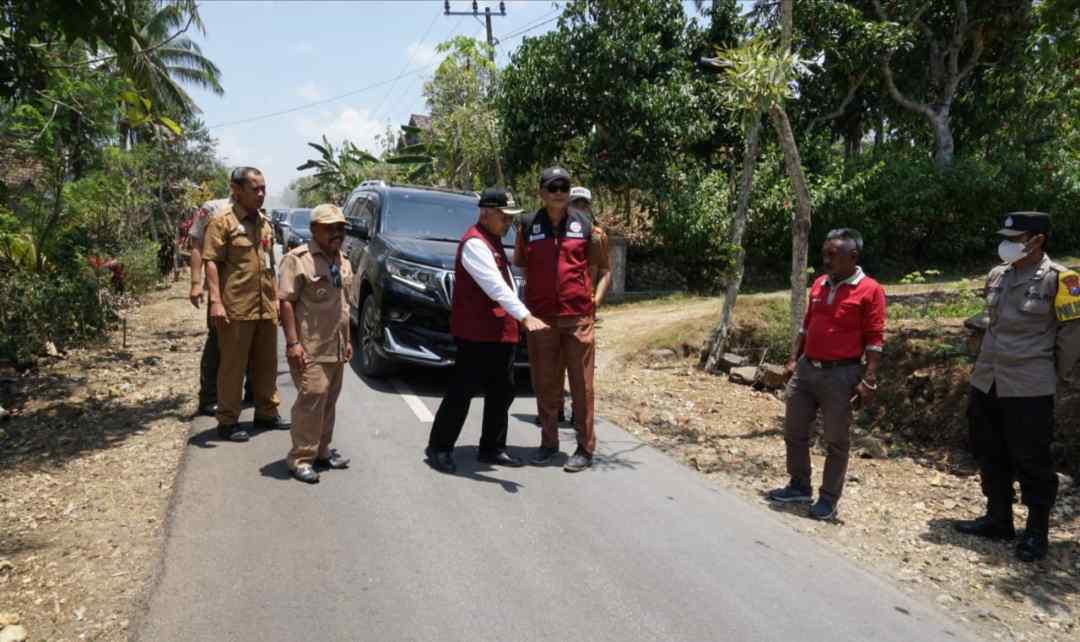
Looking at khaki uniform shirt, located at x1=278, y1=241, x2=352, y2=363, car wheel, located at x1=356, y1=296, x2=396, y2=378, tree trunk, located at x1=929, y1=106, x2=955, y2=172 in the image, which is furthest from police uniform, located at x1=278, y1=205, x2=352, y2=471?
tree trunk, located at x1=929, y1=106, x2=955, y2=172

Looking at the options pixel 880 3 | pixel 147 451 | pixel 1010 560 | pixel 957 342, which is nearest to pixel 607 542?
pixel 1010 560

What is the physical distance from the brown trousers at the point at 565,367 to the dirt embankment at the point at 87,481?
2.50 m

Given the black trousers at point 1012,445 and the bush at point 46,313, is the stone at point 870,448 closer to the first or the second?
the black trousers at point 1012,445

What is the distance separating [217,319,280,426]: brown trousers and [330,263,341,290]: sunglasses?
1.08m

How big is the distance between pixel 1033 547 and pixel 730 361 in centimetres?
471

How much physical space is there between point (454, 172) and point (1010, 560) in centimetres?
2102

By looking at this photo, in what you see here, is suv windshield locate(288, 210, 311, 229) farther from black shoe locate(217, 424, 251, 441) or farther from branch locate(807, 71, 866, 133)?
black shoe locate(217, 424, 251, 441)

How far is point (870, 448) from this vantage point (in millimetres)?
6684

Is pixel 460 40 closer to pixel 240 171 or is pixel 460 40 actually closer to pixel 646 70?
pixel 646 70

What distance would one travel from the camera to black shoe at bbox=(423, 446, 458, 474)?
549 cm

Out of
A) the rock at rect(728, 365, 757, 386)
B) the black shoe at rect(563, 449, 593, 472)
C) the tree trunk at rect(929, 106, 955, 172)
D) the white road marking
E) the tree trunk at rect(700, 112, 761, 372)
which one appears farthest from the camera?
the tree trunk at rect(929, 106, 955, 172)

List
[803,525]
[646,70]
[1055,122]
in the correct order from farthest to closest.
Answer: [1055,122], [646,70], [803,525]

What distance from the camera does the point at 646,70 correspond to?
15.7 metres

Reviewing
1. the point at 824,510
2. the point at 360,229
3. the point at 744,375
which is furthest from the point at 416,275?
the point at 824,510
